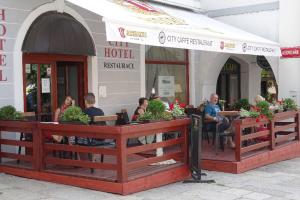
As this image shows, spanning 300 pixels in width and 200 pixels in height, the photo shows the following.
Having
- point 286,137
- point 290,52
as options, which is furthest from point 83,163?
point 290,52

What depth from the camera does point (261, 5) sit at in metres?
13.0

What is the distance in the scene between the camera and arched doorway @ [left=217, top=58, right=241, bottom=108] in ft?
53.2

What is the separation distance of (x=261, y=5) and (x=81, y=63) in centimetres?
584

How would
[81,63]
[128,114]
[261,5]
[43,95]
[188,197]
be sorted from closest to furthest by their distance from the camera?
[188,197]
[43,95]
[81,63]
[128,114]
[261,5]

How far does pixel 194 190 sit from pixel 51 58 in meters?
4.19

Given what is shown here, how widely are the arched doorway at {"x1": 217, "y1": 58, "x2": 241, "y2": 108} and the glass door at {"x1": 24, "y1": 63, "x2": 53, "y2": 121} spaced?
8.14 m

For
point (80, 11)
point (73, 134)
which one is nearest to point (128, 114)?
point (80, 11)

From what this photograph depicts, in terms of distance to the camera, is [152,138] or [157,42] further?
[152,138]

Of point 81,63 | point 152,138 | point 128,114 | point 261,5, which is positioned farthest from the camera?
point 261,5

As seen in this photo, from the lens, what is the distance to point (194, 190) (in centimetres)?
697

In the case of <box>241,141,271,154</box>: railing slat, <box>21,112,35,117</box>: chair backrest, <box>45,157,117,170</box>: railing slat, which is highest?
<box>21,112,35,117</box>: chair backrest

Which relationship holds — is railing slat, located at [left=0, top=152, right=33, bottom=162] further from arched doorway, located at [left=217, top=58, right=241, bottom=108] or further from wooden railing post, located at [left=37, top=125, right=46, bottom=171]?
arched doorway, located at [left=217, top=58, right=241, bottom=108]

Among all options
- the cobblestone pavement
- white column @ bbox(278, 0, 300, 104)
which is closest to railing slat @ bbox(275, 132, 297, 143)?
the cobblestone pavement

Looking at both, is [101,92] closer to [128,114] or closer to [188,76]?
[128,114]
